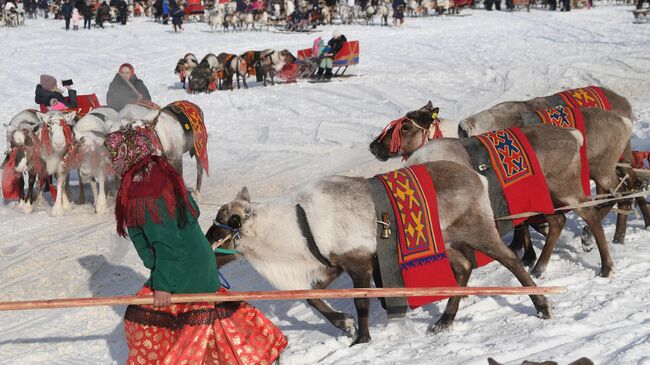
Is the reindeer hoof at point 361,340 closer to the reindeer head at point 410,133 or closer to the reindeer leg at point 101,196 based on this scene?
the reindeer head at point 410,133

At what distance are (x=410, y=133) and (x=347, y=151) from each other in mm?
5293

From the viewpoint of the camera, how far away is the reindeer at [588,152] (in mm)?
6098

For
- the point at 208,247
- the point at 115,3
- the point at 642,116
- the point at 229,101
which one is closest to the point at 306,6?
the point at 115,3

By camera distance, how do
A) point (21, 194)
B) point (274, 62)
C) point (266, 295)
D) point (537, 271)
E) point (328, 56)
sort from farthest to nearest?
point (328, 56)
point (274, 62)
point (21, 194)
point (537, 271)
point (266, 295)

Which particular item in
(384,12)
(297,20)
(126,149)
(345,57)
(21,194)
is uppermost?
(384,12)

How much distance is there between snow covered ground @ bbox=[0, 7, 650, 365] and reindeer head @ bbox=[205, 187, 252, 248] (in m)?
0.92

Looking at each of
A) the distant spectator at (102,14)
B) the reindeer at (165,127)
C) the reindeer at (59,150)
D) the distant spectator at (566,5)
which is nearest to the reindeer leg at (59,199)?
the reindeer at (59,150)

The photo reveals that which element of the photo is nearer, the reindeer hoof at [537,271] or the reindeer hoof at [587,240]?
the reindeer hoof at [537,271]

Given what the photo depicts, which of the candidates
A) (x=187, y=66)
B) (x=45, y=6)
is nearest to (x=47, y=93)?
(x=187, y=66)

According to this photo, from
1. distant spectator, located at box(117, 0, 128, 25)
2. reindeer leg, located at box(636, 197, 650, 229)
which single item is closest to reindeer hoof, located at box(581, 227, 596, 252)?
reindeer leg, located at box(636, 197, 650, 229)

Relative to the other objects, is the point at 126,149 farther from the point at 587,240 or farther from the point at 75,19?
the point at 75,19

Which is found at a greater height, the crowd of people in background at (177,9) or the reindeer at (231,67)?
the crowd of people in background at (177,9)

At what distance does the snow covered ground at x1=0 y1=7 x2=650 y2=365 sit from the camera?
5199 millimetres

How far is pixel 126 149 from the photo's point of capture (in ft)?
14.0
